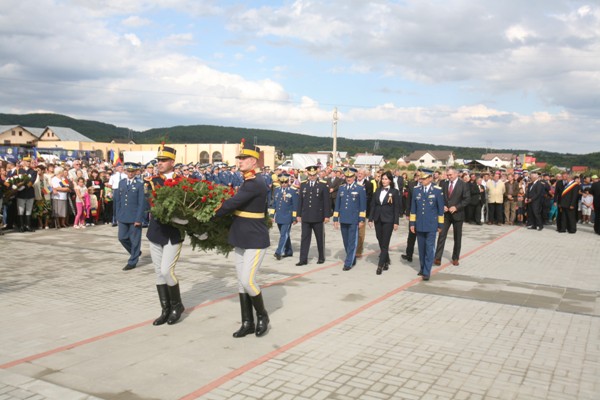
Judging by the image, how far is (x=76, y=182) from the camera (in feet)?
53.6

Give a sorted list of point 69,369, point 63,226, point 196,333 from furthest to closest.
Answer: point 63,226 → point 196,333 → point 69,369

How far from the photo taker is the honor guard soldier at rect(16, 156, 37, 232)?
584 inches

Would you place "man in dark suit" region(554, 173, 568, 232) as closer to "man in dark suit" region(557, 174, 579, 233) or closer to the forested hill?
"man in dark suit" region(557, 174, 579, 233)

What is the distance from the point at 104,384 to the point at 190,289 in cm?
372

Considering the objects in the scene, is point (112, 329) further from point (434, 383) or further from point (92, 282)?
point (434, 383)

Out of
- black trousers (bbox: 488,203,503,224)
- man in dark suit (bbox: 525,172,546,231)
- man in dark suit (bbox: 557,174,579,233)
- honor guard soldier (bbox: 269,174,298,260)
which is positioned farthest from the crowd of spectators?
honor guard soldier (bbox: 269,174,298,260)

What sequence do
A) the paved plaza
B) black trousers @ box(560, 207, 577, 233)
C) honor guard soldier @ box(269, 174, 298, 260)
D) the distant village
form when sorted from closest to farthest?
1. the paved plaza
2. honor guard soldier @ box(269, 174, 298, 260)
3. black trousers @ box(560, 207, 577, 233)
4. the distant village

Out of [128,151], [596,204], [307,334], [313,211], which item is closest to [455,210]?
[313,211]

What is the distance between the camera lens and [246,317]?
6094 millimetres

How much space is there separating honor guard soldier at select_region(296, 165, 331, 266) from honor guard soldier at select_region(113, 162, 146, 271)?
320 cm

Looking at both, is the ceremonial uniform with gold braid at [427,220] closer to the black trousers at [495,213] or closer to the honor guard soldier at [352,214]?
the honor guard soldier at [352,214]

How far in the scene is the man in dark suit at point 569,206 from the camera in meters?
17.8

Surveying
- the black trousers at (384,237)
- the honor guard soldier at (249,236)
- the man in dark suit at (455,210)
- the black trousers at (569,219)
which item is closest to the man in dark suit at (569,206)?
the black trousers at (569,219)

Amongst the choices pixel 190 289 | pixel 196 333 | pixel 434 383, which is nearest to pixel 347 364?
pixel 434 383
